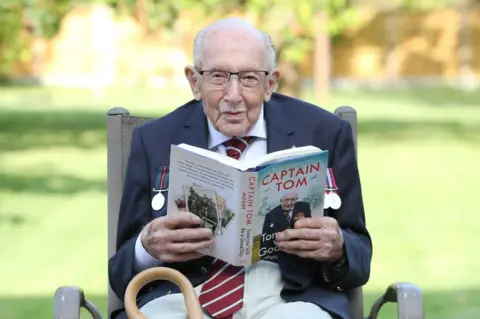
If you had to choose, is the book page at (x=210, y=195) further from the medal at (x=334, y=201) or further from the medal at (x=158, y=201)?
the medal at (x=334, y=201)

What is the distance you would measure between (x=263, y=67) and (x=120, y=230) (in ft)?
2.32

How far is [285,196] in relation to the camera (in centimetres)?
350

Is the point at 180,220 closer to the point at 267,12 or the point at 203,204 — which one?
the point at 203,204

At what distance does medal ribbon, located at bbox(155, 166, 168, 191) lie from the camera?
12.5ft

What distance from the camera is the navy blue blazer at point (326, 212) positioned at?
369 centimetres

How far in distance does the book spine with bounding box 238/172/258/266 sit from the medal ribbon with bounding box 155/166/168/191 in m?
0.43

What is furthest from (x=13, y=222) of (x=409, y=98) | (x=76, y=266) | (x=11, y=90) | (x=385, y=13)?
(x=385, y=13)

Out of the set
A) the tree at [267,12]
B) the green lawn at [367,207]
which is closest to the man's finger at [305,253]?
the green lawn at [367,207]

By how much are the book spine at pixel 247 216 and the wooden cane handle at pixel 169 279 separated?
0.60 feet

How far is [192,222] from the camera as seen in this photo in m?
3.52

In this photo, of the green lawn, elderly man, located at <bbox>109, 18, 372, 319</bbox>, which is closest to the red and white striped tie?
Result: elderly man, located at <bbox>109, 18, 372, 319</bbox>

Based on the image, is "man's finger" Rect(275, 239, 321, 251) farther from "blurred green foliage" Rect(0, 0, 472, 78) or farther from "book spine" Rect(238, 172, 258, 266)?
"blurred green foliage" Rect(0, 0, 472, 78)

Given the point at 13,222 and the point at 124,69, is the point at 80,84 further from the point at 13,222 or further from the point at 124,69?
the point at 13,222

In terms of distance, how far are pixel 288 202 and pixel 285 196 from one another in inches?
1.1
